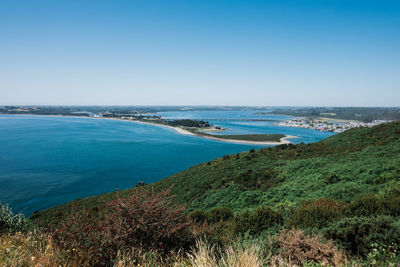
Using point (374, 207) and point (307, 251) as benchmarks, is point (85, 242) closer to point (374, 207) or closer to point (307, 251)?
point (307, 251)

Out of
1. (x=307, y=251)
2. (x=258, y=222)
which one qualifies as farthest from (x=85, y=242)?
(x=258, y=222)

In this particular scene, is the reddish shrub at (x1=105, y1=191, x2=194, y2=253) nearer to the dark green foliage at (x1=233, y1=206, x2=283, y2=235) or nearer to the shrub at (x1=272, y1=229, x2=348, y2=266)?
the shrub at (x1=272, y1=229, x2=348, y2=266)

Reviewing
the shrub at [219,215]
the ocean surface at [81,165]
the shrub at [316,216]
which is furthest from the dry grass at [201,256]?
the ocean surface at [81,165]

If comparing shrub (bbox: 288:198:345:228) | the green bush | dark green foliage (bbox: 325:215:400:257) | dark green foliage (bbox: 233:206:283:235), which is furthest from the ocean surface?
the green bush

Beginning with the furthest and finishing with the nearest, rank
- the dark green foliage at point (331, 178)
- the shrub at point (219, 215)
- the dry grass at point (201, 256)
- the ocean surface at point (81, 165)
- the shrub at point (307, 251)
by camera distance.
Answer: the ocean surface at point (81, 165) < the dark green foliage at point (331, 178) < the shrub at point (219, 215) < the shrub at point (307, 251) < the dry grass at point (201, 256)

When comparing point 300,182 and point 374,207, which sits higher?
point 374,207

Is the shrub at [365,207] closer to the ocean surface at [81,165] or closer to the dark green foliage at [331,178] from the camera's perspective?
the dark green foliage at [331,178]
